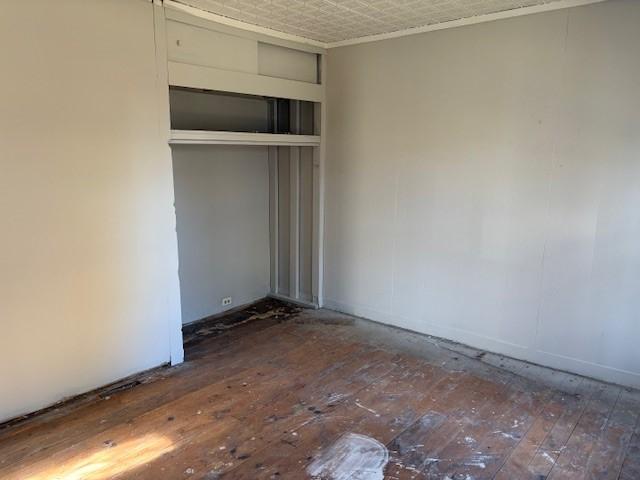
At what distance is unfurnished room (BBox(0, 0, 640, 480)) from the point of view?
2662mm

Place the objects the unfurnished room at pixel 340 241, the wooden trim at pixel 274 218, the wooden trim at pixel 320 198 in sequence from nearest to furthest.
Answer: the unfurnished room at pixel 340 241
the wooden trim at pixel 320 198
the wooden trim at pixel 274 218

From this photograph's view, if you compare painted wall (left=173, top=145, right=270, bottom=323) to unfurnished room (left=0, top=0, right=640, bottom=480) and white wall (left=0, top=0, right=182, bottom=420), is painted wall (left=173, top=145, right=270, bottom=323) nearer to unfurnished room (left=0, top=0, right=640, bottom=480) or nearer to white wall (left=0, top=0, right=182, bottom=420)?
unfurnished room (left=0, top=0, right=640, bottom=480)

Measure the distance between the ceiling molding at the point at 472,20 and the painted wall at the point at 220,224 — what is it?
147 cm

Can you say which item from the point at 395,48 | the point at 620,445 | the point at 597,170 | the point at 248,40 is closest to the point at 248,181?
the point at 248,40

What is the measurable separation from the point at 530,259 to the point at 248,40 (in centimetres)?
280

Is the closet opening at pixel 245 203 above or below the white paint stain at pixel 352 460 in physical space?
above

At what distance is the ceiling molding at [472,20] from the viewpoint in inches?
126

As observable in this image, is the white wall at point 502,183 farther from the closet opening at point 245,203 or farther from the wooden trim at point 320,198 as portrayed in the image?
the closet opening at point 245,203

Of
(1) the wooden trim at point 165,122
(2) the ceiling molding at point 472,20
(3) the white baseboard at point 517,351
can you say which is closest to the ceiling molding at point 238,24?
(1) the wooden trim at point 165,122

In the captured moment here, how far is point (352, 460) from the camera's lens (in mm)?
2490

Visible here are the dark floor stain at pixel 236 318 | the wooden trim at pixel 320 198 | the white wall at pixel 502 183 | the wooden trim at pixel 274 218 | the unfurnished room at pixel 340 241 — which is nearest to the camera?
the unfurnished room at pixel 340 241

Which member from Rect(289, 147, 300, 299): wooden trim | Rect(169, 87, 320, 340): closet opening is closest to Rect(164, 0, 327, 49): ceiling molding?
Rect(169, 87, 320, 340): closet opening

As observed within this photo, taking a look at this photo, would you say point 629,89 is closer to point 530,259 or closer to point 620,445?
point 530,259

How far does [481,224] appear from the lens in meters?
3.78
